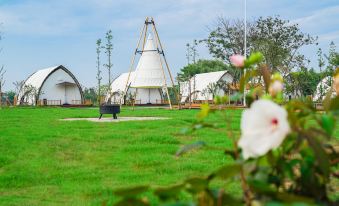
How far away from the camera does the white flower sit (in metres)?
0.88

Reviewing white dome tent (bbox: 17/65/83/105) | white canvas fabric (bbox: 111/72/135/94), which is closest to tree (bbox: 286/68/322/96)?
white canvas fabric (bbox: 111/72/135/94)

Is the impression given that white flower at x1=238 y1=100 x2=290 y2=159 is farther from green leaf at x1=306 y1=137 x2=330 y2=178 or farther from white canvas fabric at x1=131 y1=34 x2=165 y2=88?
white canvas fabric at x1=131 y1=34 x2=165 y2=88

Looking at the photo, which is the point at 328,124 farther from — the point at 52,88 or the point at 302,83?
the point at 52,88

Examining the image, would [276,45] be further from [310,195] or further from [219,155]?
[310,195]

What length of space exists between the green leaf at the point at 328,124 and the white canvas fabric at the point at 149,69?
35188mm

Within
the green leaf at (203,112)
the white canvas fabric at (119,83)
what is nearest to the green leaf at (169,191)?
the green leaf at (203,112)

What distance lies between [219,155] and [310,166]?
18.0 feet

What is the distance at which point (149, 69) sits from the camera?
120 ft

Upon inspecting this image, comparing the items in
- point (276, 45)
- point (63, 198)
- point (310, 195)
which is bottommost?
point (63, 198)

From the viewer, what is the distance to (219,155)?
646cm

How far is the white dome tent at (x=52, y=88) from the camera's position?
139ft

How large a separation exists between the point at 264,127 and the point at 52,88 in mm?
44817

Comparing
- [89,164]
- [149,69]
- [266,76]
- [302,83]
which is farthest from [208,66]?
[266,76]

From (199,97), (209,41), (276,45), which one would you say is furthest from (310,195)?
(199,97)
